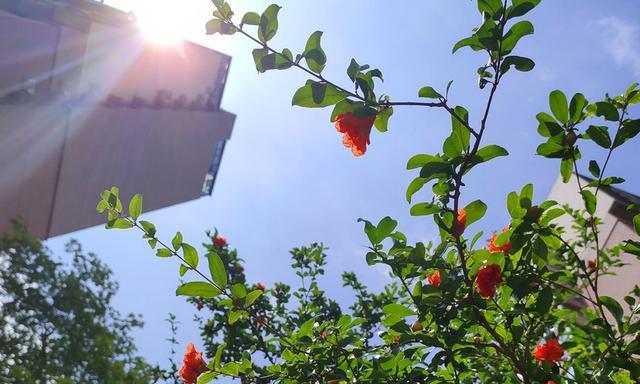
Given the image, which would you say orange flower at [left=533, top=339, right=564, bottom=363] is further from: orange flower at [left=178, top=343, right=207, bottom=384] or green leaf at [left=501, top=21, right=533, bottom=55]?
orange flower at [left=178, top=343, right=207, bottom=384]

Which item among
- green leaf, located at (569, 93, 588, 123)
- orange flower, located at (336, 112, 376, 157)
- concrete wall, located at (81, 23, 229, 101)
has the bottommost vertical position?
green leaf, located at (569, 93, 588, 123)

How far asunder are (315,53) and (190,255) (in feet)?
3.32

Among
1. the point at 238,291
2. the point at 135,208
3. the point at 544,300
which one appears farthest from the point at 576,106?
the point at 135,208

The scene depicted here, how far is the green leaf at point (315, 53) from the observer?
5.20ft

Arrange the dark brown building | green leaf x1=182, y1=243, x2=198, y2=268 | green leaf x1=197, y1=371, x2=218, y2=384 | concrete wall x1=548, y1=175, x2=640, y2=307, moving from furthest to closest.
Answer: the dark brown building < concrete wall x1=548, y1=175, x2=640, y2=307 < green leaf x1=197, y1=371, x2=218, y2=384 < green leaf x1=182, y1=243, x2=198, y2=268

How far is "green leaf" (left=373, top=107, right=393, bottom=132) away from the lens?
5.49 feet

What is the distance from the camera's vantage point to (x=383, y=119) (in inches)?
66.4

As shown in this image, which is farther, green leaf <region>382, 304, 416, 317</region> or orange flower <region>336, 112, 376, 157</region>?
green leaf <region>382, 304, 416, 317</region>

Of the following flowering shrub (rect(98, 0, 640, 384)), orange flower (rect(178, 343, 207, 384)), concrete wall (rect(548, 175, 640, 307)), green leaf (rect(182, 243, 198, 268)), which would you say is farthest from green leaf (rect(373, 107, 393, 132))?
concrete wall (rect(548, 175, 640, 307))

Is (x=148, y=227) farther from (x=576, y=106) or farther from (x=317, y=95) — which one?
(x=576, y=106)

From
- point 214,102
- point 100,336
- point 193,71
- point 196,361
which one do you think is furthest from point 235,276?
point 214,102

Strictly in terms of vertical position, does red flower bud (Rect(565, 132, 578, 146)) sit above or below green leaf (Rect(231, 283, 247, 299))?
below

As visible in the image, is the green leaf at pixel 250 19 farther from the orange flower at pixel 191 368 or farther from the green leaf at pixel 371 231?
the orange flower at pixel 191 368

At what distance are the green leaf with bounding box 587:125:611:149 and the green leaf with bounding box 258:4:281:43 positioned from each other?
1162mm
